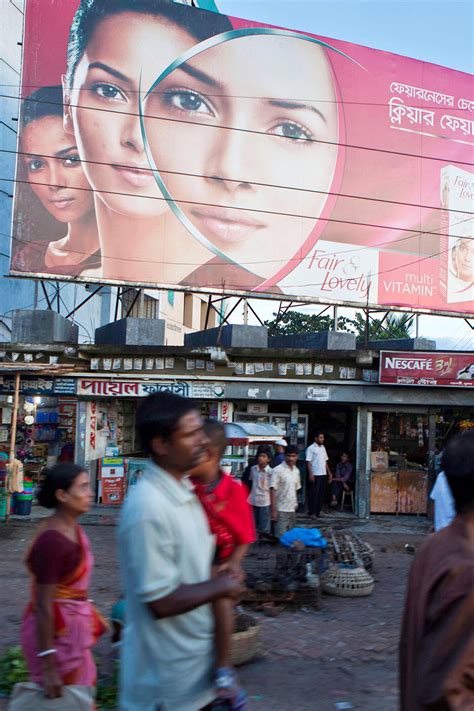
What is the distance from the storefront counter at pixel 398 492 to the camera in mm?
14875

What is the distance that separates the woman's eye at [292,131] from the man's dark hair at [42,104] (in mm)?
5573

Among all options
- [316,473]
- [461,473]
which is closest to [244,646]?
[461,473]

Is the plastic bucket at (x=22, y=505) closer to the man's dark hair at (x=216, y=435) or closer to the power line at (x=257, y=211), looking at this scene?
the power line at (x=257, y=211)

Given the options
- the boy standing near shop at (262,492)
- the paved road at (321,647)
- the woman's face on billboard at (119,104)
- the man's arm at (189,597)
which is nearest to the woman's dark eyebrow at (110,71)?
the woman's face on billboard at (119,104)

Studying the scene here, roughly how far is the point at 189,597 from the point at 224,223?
1655 cm

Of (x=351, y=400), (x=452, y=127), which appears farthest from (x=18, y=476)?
(x=452, y=127)

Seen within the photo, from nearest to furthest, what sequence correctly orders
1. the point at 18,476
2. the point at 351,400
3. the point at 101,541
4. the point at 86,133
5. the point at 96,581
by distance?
1. the point at 96,581
2. the point at 101,541
3. the point at 18,476
4. the point at 351,400
5. the point at 86,133

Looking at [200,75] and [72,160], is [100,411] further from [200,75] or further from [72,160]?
[200,75]

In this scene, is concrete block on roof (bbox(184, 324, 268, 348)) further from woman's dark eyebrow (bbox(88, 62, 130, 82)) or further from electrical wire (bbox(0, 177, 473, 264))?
woman's dark eyebrow (bbox(88, 62, 130, 82))

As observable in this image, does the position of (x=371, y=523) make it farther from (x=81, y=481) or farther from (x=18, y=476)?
(x=81, y=481)

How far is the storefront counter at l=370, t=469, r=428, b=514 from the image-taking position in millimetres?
14875

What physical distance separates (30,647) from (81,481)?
80 centimetres

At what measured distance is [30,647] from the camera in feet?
10.4

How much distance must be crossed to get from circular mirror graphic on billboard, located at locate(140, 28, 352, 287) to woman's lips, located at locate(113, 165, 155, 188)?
263 millimetres
